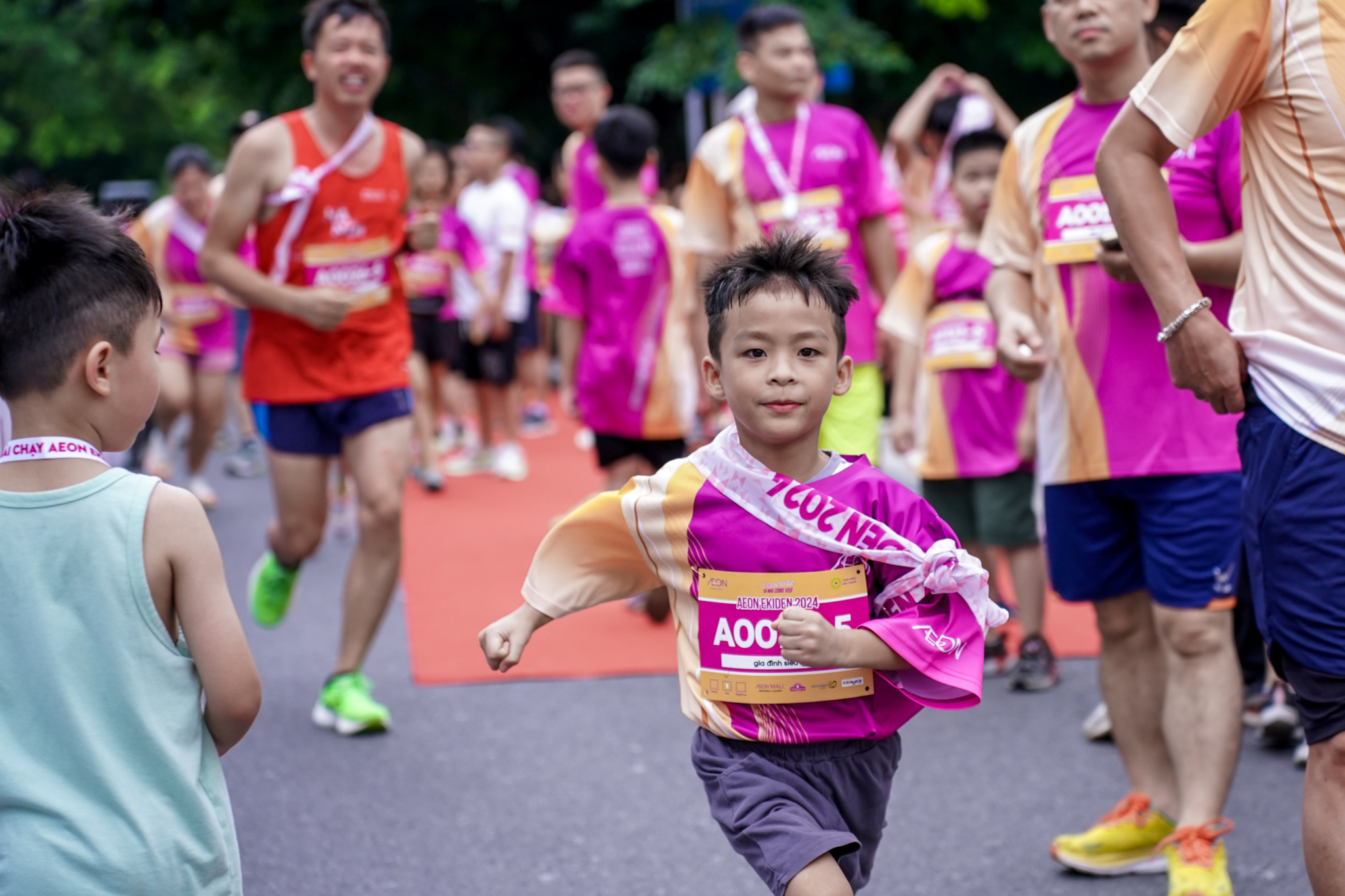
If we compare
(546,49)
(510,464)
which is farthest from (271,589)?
(546,49)

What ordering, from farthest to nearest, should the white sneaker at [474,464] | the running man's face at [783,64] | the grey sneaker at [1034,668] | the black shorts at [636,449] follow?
the white sneaker at [474,464], the black shorts at [636,449], the running man's face at [783,64], the grey sneaker at [1034,668]

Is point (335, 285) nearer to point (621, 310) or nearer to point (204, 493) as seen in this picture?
point (621, 310)

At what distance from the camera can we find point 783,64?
567cm

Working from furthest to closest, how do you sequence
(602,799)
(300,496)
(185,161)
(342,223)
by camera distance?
(185,161) < (300,496) < (342,223) < (602,799)

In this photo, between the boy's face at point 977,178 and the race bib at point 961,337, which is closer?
the boy's face at point 977,178

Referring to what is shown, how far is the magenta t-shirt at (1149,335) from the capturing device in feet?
11.6

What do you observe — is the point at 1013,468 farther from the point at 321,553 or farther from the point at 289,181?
the point at 321,553

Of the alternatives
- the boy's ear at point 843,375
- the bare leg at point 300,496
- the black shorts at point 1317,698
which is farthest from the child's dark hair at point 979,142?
the black shorts at point 1317,698

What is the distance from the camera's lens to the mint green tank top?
2123 mm

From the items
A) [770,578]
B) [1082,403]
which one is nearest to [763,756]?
[770,578]

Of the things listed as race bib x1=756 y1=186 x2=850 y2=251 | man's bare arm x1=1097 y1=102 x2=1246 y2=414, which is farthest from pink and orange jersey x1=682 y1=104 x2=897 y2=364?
man's bare arm x1=1097 y1=102 x2=1246 y2=414

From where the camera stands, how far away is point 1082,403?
370 cm

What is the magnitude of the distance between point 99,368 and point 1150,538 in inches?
99.2

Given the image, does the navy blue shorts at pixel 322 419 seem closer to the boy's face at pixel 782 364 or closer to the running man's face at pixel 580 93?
the boy's face at pixel 782 364
